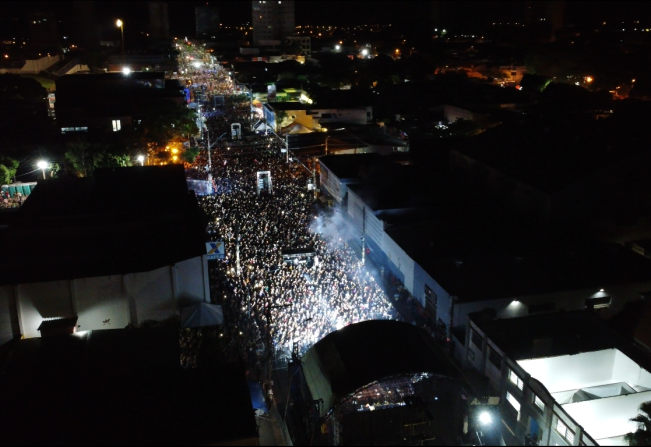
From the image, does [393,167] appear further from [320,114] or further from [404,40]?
[404,40]

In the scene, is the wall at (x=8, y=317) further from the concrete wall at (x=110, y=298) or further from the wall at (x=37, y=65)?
the wall at (x=37, y=65)

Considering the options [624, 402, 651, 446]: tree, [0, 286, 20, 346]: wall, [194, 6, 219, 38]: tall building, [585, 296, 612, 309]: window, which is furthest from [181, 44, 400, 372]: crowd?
[194, 6, 219, 38]: tall building

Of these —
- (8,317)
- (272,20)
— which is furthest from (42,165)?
(272,20)

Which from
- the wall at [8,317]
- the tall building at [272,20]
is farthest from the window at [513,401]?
the tall building at [272,20]

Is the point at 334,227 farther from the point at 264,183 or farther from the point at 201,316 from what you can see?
the point at 201,316

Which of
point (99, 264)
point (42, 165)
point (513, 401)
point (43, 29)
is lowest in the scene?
point (513, 401)

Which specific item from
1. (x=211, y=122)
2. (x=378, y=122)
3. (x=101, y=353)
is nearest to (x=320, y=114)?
(x=378, y=122)
